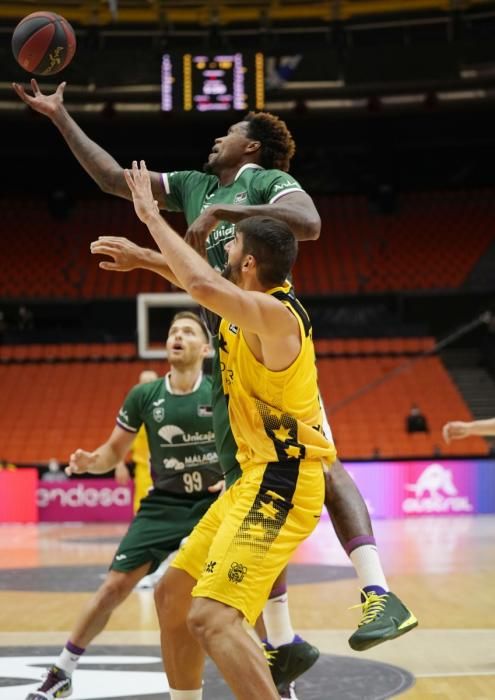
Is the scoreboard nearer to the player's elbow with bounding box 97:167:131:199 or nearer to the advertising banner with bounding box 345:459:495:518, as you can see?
the advertising banner with bounding box 345:459:495:518

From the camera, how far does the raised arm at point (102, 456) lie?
533 centimetres

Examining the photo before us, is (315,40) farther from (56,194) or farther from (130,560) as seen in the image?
(130,560)

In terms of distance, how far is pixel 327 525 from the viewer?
16000 millimetres

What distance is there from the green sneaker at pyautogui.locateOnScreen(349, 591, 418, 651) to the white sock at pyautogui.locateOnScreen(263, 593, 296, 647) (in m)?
0.78

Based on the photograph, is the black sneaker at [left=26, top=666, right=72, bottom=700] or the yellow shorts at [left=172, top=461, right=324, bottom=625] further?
the black sneaker at [left=26, top=666, right=72, bottom=700]

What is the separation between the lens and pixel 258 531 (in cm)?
374

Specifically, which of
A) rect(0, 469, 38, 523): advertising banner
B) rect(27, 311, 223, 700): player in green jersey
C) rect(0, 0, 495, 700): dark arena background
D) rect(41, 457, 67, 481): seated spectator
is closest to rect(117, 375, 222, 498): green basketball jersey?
rect(27, 311, 223, 700): player in green jersey

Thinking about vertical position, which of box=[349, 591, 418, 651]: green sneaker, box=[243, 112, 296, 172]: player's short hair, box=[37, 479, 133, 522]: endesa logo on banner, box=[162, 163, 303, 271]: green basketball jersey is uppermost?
box=[37, 479, 133, 522]: endesa logo on banner

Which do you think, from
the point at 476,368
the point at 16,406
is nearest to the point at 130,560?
the point at 16,406

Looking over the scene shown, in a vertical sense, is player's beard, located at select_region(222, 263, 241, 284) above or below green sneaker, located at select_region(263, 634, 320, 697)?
above

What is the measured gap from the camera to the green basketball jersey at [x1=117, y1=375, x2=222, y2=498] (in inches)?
240

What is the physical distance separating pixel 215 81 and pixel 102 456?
47.8ft

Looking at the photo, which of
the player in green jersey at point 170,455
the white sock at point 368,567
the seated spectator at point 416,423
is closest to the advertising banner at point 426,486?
the seated spectator at point 416,423

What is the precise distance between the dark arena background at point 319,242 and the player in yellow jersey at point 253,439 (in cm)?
767
